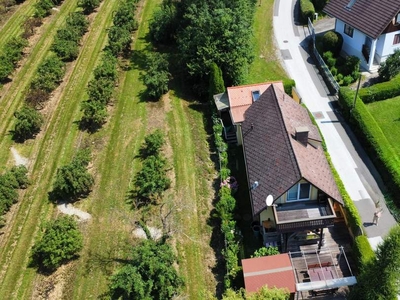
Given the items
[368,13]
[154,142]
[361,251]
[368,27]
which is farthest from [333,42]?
[361,251]

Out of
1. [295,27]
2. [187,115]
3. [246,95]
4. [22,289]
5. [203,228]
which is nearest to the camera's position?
[22,289]

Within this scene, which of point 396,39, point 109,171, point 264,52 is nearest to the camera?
point 109,171

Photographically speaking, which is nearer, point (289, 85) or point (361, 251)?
point (361, 251)

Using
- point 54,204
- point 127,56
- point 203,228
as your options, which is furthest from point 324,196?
point 127,56

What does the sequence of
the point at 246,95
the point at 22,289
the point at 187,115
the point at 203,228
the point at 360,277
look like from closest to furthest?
the point at 360,277 < the point at 22,289 < the point at 203,228 < the point at 246,95 < the point at 187,115

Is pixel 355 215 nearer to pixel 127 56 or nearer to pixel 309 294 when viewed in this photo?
pixel 309 294

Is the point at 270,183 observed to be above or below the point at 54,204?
above

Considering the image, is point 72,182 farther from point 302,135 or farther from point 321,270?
point 321,270
